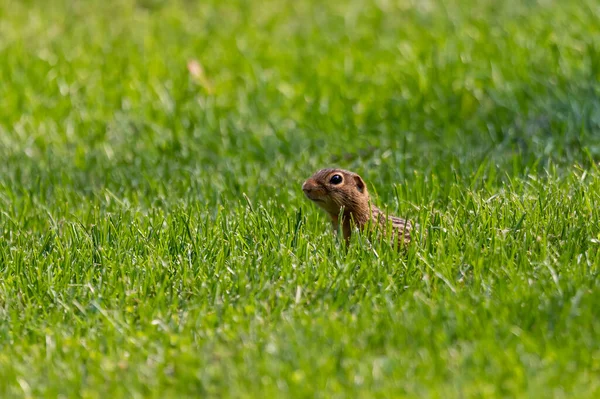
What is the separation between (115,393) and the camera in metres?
3.68

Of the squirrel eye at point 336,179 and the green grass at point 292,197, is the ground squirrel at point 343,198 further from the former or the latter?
the green grass at point 292,197

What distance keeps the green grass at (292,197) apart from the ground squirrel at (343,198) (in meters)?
0.15

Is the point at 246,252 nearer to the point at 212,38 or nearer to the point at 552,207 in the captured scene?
the point at 552,207

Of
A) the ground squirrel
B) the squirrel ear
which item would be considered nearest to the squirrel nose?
the ground squirrel

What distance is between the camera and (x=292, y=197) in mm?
6027

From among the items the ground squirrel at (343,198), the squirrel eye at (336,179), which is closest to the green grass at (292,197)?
the ground squirrel at (343,198)

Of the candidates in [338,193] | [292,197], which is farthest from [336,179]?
[292,197]

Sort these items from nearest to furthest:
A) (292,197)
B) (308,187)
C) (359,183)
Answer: (308,187) < (359,183) < (292,197)

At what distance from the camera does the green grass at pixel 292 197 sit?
3863 millimetres

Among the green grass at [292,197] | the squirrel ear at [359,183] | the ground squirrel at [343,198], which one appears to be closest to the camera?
the green grass at [292,197]

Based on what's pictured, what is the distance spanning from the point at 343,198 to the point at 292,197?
0.73 m

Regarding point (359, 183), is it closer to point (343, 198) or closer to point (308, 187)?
point (343, 198)

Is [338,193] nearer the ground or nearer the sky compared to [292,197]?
nearer the sky

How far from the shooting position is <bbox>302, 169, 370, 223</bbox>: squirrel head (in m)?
5.35
